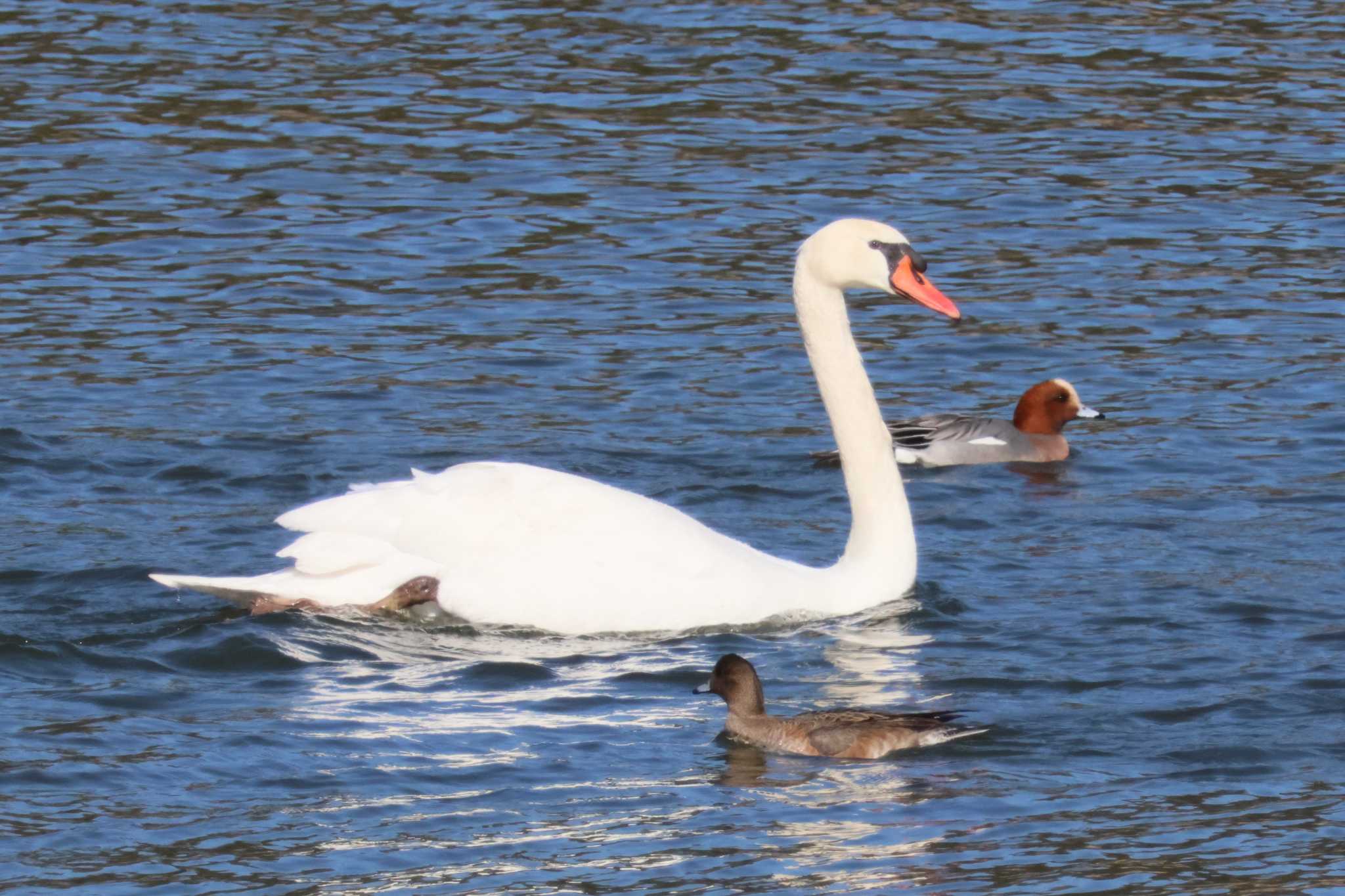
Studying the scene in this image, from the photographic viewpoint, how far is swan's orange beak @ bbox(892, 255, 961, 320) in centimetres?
1014

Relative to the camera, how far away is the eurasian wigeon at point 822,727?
796cm

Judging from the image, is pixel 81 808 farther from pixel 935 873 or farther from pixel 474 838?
pixel 935 873

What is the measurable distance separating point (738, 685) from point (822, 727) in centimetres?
32

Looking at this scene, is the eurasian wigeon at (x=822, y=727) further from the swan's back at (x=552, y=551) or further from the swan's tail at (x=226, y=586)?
the swan's tail at (x=226, y=586)

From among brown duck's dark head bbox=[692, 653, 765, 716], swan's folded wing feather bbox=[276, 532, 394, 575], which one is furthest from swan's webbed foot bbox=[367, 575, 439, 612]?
brown duck's dark head bbox=[692, 653, 765, 716]

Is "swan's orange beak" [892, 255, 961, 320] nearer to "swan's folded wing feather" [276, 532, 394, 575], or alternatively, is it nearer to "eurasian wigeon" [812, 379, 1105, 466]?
"eurasian wigeon" [812, 379, 1105, 466]

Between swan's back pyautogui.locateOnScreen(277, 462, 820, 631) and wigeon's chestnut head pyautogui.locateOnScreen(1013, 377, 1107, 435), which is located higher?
swan's back pyautogui.locateOnScreen(277, 462, 820, 631)

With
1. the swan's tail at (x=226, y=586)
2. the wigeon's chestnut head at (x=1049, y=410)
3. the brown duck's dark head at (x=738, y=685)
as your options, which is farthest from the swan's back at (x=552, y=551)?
the wigeon's chestnut head at (x=1049, y=410)

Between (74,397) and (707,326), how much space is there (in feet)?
12.1

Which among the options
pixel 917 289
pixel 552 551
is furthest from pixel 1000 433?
pixel 552 551

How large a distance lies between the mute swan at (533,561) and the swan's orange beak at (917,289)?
4.14 feet

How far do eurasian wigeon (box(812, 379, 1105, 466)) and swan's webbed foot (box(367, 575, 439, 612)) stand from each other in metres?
3.73

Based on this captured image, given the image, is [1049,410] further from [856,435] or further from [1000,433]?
[856,435]

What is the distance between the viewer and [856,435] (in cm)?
1016
